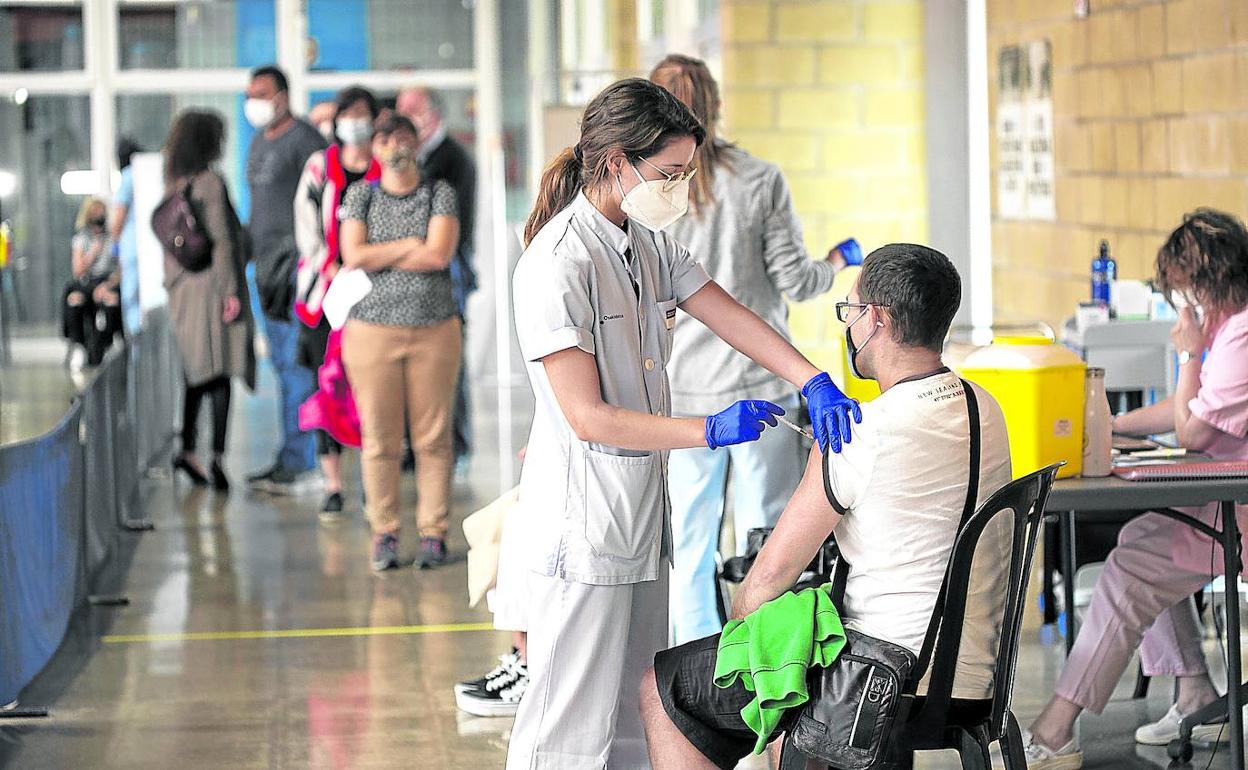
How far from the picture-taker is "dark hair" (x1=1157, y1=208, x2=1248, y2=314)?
359 centimetres

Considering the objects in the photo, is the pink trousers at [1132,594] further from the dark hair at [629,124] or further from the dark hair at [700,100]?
the dark hair at [629,124]

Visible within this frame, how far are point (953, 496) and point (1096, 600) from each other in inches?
49.1

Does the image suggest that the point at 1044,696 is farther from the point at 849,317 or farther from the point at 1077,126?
the point at 1077,126

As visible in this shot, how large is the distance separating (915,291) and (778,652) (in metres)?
0.60

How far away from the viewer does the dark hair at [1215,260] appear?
11.8ft

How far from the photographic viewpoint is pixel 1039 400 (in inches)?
126

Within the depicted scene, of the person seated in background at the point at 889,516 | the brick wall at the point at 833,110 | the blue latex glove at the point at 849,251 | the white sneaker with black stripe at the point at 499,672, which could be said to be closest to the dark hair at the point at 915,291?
the person seated in background at the point at 889,516

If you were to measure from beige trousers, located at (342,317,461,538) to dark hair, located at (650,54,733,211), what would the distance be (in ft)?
6.01

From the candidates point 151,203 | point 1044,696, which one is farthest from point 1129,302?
point 151,203

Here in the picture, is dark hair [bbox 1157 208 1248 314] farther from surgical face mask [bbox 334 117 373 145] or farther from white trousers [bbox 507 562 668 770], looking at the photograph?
surgical face mask [bbox 334 117 373 145]

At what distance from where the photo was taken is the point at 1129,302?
202 inches

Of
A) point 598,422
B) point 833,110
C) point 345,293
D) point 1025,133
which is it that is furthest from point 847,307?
point 833,110

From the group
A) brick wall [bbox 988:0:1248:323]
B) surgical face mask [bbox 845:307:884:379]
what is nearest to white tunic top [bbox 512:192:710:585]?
surgical face mask [bbox 845:307:884:379]

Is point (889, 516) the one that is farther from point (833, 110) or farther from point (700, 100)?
point (833, 110)
